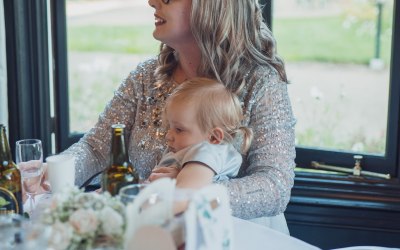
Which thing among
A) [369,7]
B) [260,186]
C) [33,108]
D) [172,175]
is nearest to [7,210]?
[172,175]

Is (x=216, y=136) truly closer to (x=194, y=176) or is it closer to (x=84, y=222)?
(x=194, y=176)

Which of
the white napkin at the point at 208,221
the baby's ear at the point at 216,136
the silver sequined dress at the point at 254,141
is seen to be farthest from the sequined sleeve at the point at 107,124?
the white napkin at the point at 208,221

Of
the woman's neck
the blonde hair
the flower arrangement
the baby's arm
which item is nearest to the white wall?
the woman's neck

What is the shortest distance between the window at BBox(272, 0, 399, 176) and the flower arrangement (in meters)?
1.52

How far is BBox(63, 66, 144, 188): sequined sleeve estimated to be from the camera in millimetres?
2072

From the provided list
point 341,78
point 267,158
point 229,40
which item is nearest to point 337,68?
point 341,78

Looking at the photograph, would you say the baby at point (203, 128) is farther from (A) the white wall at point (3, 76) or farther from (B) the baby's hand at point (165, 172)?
(A) the white wall at point (3, 76)

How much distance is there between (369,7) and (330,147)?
0.55m

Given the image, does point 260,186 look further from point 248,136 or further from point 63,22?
point 63,22

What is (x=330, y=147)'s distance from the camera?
2.46 metres

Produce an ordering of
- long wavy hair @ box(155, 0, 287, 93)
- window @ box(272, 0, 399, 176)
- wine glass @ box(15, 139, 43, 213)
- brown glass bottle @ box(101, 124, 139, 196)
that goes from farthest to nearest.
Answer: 1. window @ box(272, 0, 399, 176)
2. long wavy hair @ box(155, 0, 287, 93)
3. wine glass @ box(15, 139, 43, 213)
4. brown glass bottle @ box(101, 124, 139, 196)

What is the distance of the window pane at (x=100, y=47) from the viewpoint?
8.62ft

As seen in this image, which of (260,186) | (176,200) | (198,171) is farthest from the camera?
(260,186)

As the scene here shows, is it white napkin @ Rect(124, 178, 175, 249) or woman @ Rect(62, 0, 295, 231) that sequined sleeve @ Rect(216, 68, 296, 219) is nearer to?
woman @ Rect(62, 0, 295, 231)
